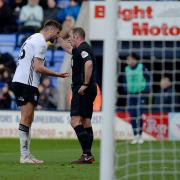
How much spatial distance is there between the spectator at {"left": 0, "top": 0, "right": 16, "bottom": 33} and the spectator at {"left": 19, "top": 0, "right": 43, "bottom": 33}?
23.5 inches

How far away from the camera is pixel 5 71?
23969 mm

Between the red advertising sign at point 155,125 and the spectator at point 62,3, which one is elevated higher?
the spectator at point 62,3

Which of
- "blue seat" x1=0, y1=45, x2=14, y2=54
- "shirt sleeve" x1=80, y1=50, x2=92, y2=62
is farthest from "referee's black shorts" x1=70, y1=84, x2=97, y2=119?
"blue seat" x1=0, y1=45, x2=14, y2=54

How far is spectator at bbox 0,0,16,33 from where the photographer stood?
26.3 meters

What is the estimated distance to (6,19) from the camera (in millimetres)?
26578

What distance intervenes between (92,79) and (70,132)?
8.68 m

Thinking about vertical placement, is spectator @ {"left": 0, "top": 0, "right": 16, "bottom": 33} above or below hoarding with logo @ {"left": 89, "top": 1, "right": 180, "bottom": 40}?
above

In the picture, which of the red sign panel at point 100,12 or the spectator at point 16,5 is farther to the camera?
the spectator at point 16,5

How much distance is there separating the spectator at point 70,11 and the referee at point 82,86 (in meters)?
13.4

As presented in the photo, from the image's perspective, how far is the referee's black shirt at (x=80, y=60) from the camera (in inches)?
499

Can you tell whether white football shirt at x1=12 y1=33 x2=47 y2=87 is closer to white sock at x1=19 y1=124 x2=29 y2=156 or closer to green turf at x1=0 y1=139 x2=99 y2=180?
white sock at x1=19 y1=124 x2=29 y2=156

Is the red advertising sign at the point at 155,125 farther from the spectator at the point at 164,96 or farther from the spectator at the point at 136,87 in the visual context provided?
the spectator at the point at 136,87

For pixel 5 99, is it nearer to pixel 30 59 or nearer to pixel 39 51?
pixel 30 59

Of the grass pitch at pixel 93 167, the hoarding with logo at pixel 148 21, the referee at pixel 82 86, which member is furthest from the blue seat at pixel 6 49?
the hoarding with logo at pixel 148 21
